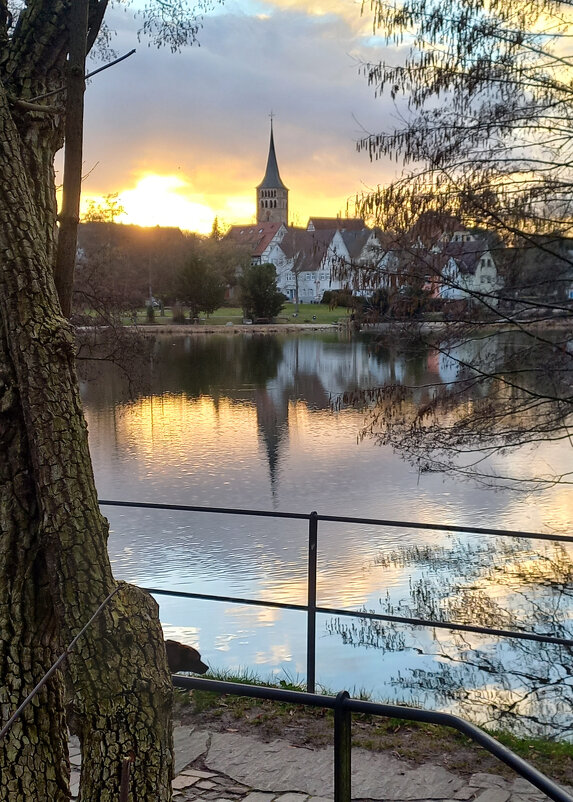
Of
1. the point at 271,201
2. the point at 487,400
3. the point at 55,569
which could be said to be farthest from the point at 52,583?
the point at 271,201

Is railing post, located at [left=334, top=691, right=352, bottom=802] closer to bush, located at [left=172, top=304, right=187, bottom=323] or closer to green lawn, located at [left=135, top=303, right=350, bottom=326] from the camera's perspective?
green lawn, located at [left=135, top=303, right=350, bottom=326]

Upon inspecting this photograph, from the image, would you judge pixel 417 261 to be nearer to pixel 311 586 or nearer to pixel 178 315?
pixel 311 586

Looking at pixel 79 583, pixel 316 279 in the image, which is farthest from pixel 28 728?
pixel 316 279

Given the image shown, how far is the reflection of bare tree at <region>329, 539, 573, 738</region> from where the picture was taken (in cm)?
677

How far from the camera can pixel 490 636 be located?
8648mm

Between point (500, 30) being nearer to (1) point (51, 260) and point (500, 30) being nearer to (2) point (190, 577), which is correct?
(1) point (51, 260)

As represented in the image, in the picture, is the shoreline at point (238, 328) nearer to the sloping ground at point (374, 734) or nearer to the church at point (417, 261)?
the church at point (417, 261)

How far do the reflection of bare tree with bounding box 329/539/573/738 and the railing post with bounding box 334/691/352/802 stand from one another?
3.97m

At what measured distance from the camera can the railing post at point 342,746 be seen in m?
1.83

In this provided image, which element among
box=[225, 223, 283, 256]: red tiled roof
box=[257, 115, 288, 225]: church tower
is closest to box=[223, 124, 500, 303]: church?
box=[225, 223, 283, 256]: red tiled roof

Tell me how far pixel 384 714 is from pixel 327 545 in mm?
11020

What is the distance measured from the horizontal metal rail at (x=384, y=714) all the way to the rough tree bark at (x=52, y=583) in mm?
160

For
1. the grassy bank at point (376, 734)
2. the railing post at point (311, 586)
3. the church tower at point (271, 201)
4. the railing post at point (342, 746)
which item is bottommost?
the grassy bank at point (376, 734)

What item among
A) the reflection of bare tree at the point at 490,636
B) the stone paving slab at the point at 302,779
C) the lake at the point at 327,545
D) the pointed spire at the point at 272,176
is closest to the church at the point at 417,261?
the lake at the point at 327,545
